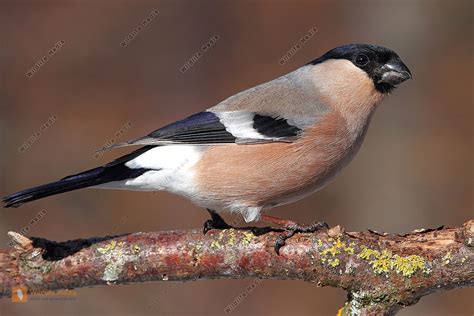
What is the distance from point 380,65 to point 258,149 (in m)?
0.98

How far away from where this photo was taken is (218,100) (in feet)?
27.1

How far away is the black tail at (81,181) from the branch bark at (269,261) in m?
0.31

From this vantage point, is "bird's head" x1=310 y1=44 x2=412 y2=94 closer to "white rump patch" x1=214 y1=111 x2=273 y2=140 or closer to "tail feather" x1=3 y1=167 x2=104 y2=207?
"white rump patch" x1=214 y1=111 x2=273 y2=140

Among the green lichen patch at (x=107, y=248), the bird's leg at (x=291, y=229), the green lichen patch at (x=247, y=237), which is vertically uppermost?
the green lichen patch at (x=107, y=248)

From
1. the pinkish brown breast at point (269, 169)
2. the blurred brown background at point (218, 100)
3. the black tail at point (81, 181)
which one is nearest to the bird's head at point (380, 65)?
the pinkish brown breast at point (269, 169)

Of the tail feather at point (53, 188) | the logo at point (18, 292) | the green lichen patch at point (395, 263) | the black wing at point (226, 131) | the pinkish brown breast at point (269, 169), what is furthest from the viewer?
the black wing at point (226, 131)

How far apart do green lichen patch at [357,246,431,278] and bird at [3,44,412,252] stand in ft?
1.50

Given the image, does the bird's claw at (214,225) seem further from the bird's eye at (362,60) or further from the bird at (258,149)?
the bird's eye at (362,60)

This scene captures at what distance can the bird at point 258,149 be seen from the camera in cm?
401

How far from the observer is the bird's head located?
4348 millimetres

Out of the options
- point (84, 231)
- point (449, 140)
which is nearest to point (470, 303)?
point (449, 140)

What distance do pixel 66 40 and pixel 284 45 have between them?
274 cm

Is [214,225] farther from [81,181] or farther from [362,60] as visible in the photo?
[362,60]

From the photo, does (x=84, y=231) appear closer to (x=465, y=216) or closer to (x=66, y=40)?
(x=66, y=40)
